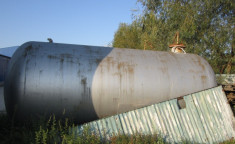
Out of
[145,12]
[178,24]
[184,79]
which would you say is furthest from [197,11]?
[184,79]

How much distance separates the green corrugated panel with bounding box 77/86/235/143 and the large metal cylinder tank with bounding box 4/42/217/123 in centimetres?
19

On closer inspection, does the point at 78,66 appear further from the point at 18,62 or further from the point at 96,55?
the point at 18,62

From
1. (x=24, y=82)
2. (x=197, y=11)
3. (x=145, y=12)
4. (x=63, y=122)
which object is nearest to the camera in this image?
(x=24, y=82)

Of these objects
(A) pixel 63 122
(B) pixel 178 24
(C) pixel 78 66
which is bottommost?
Result: (A) pixel 63 122

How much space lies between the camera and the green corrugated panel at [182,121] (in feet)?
14.1

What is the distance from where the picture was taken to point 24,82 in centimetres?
390

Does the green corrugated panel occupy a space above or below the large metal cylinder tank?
below

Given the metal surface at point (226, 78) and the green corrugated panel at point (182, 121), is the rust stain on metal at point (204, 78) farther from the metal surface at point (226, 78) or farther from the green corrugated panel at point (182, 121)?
the metal surface at point (226, 78)

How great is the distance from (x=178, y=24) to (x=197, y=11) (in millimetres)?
1285

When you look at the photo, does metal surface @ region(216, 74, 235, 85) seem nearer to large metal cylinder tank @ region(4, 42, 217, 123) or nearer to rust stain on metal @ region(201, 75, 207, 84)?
rust stain on metal @ region(201, 75, 207, 84)

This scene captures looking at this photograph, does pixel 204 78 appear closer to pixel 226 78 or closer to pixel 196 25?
pixel 196 25

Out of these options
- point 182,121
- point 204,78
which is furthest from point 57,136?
point 204,78

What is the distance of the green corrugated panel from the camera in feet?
14.1

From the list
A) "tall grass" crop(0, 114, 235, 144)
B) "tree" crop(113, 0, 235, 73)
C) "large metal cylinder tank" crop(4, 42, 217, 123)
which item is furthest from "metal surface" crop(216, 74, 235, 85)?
"tall grass" crop(0, 114, 235, 144)
